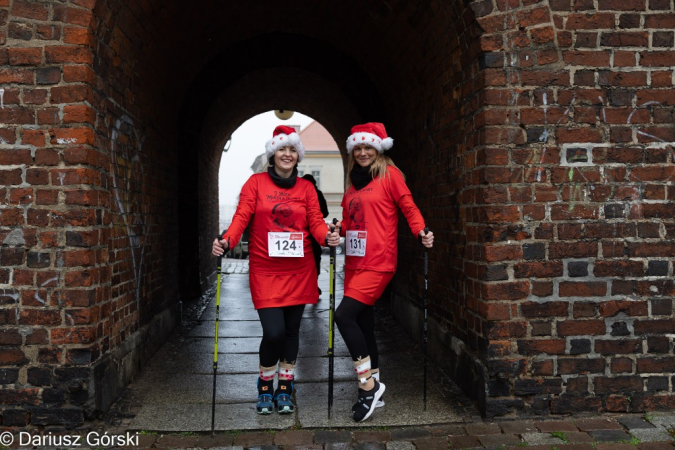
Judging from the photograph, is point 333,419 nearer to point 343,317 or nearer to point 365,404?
point 365,404

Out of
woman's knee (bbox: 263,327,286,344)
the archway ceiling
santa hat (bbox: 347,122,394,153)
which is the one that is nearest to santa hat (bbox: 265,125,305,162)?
santa hat (bbox: 347,122,394,153)

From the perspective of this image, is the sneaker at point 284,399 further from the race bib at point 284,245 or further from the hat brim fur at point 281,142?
the hat brim fur at point 281,142

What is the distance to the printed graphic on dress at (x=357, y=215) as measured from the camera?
13.2 ft

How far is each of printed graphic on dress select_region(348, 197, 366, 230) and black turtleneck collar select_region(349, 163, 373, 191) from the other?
11cm

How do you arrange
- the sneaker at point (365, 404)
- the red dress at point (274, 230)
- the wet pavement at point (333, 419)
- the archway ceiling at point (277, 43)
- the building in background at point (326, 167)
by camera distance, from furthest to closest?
the building in background at point (326, 167)
the archway ceiling at point (277, 43)
the red dress at point (274, 230)
the sneaker at point (365, 404)
the wet pavement at point (333, 419)

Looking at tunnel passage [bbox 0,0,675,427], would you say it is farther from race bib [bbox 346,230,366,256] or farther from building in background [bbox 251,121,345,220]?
building in background [bbox 251,121,345,220]

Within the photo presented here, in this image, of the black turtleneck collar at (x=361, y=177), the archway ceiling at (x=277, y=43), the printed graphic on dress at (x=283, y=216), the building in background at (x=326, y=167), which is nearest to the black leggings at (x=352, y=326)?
the printed graphic on dress at (x=283, y=216)

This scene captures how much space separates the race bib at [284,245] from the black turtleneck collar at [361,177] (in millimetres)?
633

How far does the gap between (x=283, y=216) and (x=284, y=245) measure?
22 cm

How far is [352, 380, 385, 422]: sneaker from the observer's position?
12.6 ft

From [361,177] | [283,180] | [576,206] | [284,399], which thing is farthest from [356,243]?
[576,206]

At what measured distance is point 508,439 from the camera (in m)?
3.56

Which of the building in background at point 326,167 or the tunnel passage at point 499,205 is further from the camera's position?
the building in background at point 326,167

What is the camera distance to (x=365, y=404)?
12.7ft
